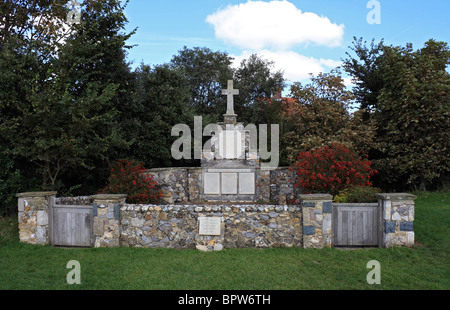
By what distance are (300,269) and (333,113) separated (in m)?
10.4

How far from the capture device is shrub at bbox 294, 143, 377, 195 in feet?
29.7

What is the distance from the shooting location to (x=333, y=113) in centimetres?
1458

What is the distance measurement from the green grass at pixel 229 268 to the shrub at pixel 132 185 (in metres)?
2.33

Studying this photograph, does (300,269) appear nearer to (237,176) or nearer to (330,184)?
(330,184)

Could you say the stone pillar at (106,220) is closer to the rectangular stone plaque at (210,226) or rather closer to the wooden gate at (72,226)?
the wooden gate at (72,226)

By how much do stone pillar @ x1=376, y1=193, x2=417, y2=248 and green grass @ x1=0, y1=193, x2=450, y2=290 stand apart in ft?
0.80

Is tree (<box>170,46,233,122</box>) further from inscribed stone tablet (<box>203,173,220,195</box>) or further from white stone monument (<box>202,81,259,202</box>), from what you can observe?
inscribed stone tablet (<box>203,173,220,195</box>)

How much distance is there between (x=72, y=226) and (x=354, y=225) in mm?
7002

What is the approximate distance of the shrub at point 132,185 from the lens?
9137mm

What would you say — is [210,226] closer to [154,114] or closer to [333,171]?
[333,171]

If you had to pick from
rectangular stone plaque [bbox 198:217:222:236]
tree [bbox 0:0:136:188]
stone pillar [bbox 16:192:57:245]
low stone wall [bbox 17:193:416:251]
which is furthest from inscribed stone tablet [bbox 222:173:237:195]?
stone pillar [bbox 16:192:57:245]

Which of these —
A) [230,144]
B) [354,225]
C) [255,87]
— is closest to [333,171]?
[354,225]

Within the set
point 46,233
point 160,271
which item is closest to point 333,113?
point 160,271

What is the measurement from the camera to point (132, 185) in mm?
9383
